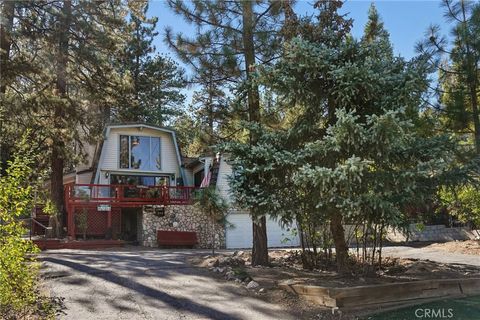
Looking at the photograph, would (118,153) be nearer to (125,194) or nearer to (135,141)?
(135,141)

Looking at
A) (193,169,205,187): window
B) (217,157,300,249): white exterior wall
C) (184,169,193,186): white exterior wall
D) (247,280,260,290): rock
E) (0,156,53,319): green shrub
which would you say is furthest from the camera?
(184,169,193,186): white exterior wall

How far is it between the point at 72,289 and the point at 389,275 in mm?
5985

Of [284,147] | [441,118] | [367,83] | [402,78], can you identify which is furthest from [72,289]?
[441,118]

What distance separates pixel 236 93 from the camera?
31.7 feet

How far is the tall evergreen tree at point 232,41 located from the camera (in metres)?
10.3

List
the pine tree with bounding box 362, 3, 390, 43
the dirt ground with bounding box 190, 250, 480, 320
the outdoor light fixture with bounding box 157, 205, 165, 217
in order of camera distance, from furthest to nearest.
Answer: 1. the outdoor light fixture with bounding box 157, 205, 165, 217
2. the pine tree with bounding box 362, 3, 390, 43
3. the dirt ground with bounding box 190, 250, 480, 320

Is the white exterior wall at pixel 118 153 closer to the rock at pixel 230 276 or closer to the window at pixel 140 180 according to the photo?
the window at pixel 140 180

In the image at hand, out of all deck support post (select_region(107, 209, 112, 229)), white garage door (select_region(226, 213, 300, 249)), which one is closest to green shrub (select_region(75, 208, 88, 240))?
deck support post (select_region(107, 209, 112, 229))

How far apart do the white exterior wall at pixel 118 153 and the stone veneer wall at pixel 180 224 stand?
140 inches

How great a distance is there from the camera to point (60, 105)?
15.5 m

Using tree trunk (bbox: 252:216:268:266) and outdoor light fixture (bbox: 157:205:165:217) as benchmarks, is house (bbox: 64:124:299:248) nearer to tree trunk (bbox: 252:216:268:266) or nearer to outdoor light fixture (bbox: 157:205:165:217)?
outdoor light fixture (bbox: 157:205:165:217)

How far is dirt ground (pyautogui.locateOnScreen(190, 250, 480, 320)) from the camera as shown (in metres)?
7.24

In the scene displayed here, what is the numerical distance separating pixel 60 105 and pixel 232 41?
7.79 meters

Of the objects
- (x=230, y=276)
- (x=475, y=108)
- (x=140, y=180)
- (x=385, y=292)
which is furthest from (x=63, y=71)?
(x=475, y=108)
